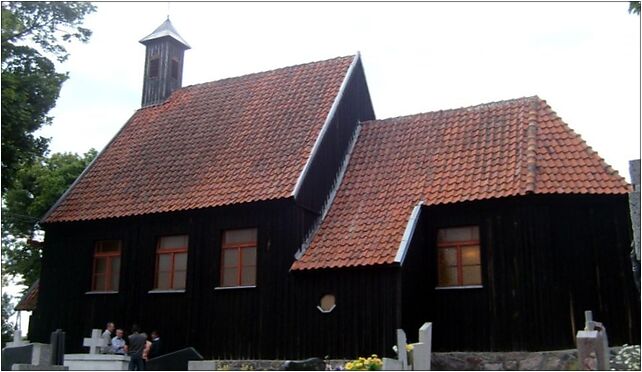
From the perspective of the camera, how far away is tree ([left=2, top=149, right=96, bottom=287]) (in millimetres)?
37344

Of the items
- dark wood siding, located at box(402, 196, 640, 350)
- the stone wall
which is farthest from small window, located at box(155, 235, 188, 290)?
dark wood siding, located at box(402, 196, 640, 350)

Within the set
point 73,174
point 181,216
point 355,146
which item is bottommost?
point 181,216

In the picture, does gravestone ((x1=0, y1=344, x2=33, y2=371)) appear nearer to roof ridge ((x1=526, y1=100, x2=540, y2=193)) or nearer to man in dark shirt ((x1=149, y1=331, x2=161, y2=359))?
man in dark shirt ((x1=149, y1=331, x2=161, y2=359))

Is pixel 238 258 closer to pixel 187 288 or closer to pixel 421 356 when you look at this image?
pixel 187 288

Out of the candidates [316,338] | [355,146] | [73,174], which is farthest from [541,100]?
Result: [73,174]

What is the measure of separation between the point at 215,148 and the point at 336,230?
17.3 feet

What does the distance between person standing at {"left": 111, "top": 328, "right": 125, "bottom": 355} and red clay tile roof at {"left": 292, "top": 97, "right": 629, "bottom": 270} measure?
200 inches

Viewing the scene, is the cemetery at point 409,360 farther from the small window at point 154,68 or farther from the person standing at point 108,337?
the small window at point 154,68

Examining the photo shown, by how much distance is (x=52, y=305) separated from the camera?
23.5 meters

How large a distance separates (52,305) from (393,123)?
11.8 m

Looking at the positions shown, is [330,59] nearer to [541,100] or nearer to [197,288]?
[541,100]

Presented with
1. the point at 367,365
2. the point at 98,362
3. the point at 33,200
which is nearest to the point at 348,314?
the point at 367,365

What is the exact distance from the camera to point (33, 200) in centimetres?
3856

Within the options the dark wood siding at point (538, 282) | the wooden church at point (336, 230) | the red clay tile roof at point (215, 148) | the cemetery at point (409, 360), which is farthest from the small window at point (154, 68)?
the dark wood siding at point (538, 282)
